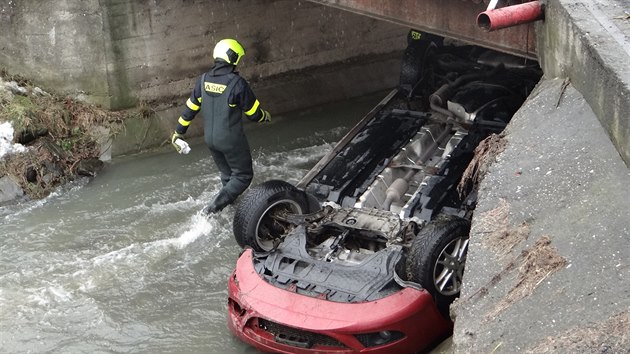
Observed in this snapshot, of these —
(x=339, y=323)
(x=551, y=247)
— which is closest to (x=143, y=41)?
(x=339, y=323)

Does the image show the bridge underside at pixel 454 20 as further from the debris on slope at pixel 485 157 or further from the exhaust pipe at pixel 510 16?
the debris on slope at pixel 485 157

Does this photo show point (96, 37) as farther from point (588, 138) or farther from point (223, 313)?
point (588, 138)

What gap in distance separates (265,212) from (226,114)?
1.98 meters

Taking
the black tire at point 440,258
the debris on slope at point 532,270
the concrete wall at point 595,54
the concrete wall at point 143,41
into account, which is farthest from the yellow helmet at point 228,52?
the debris on slope at point 532,270

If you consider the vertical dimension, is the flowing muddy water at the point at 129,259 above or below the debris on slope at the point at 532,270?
below

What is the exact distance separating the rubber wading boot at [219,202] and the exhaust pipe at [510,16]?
4216 millimetres

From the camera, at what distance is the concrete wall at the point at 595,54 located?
5.29 metres

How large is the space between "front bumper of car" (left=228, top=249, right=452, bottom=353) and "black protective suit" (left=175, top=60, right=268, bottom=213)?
9.75ft

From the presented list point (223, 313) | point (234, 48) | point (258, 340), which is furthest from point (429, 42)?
point (258, 340)

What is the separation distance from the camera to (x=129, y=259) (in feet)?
30.5

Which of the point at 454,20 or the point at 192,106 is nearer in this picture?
the point at 454,20

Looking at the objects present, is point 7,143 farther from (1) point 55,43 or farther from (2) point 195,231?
(2) point 195,231

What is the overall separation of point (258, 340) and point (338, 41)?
808 cm

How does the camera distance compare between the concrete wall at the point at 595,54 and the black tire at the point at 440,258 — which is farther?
the black tire at the point at 440,258
